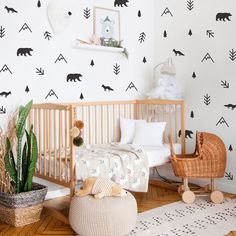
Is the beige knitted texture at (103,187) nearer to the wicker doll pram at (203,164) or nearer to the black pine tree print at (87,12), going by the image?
the wicker doll pram at (203,164)

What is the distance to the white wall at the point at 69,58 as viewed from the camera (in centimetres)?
312

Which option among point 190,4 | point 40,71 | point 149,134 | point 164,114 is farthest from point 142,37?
point 40,71

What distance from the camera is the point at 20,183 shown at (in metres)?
2.77

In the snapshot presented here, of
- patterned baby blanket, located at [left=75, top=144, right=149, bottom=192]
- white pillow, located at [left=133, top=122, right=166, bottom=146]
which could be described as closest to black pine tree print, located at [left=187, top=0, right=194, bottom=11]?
white pillow, located at [left=133, top=122, right=166, bottom=146]

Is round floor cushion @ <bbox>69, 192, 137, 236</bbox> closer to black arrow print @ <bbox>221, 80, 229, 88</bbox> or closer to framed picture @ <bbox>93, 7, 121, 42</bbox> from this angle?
black arrow print @ <bbox>221, 80, 229, 88</bbox>

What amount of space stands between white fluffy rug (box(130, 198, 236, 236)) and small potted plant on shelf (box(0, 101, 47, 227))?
0.78 m

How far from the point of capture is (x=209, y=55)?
12.2ft

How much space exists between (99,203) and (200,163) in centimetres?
115

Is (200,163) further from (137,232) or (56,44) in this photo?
(56,44)

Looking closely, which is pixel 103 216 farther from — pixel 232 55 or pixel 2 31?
pixel 232 55

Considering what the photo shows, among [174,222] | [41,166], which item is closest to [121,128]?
[41,166]

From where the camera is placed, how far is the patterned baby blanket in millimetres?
2814

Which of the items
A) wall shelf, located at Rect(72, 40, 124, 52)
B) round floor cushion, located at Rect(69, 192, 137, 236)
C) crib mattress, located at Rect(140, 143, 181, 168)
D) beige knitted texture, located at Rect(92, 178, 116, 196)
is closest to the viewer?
round floor cushion, located at Rect(69, 192, 137, 236)

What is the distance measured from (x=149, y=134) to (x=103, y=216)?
139 cm
